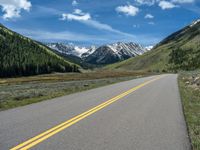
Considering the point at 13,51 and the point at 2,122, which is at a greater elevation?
the point at 13,51

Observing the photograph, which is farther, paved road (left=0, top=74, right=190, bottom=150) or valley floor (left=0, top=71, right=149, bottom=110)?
valley floor (left=0, top=71, right=149, bottom=110)

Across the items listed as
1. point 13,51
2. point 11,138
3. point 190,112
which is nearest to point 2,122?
point 11,138

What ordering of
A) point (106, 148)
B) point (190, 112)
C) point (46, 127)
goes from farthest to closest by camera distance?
1. point (190, 112)
2. point (46, 127)
3. point (106, 148)

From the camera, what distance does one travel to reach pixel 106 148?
706 centimetres

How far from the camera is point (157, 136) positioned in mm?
8562

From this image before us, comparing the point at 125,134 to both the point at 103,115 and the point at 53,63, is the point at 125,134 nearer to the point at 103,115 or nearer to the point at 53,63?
the point at 103,115

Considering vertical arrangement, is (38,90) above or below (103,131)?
above

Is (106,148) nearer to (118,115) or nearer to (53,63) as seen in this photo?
(118,115)

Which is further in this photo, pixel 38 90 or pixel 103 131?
pixel 38 90

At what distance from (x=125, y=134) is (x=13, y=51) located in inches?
7597

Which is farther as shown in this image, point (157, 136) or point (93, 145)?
point (157, 136)

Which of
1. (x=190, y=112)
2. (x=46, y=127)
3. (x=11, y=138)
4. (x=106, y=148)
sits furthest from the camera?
(x=190, y=112)

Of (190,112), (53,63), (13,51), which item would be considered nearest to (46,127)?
(190,112)

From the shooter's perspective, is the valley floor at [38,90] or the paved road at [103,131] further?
the valley floor at [38,90]
